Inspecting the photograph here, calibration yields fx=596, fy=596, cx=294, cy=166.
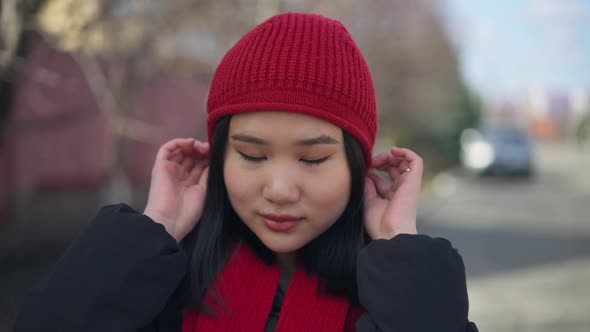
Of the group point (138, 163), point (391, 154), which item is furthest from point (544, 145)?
point (391, 154)

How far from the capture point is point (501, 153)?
1905cm

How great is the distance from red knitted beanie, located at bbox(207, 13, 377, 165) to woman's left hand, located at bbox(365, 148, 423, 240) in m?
0.16

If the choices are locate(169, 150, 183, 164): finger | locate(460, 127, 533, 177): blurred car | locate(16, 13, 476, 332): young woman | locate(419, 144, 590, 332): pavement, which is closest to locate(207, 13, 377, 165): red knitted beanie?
locate(16, 13, 476, 332): young woman

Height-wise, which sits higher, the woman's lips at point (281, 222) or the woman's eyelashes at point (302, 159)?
the woman's eyelashes at point (302, 159)

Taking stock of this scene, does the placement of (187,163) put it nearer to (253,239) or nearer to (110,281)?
(253,239)

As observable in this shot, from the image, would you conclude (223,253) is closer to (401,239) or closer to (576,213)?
(401,239)

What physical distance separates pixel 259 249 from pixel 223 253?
0.10 m

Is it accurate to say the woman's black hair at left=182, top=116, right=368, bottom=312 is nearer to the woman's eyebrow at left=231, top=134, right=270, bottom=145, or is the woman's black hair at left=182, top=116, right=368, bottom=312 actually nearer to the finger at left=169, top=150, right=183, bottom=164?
the woman's eyebrow at left=231, top=134, right=270, bottom=145

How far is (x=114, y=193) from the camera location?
6.80 m

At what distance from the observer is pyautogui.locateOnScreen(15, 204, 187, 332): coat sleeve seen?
142 centimetres

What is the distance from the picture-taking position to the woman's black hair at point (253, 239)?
1.61 metres

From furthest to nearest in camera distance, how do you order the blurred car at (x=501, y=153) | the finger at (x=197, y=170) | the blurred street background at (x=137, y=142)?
the blurred car at (x=501, y=153)
the blurred street background at (x=137, y=142)
the finger at (x=197, y=170)

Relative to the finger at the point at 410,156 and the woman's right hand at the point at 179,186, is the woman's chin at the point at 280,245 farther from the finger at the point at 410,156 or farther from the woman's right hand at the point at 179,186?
the finger at the point at 410,156

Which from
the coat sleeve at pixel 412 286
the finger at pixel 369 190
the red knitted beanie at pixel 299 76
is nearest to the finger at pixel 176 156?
the red knitted beanie at pixel 299 76
